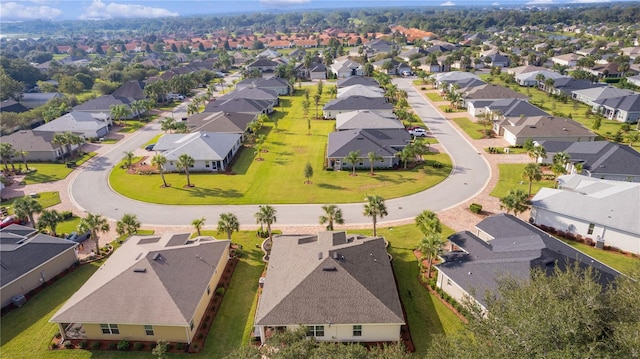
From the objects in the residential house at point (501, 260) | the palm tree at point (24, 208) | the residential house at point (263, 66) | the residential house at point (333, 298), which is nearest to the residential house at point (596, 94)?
the residential house at point (501, 260)

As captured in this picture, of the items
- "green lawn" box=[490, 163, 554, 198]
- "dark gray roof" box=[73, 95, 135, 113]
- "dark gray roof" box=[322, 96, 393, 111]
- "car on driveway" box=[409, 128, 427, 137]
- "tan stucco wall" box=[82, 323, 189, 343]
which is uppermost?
"dark gray roof" box=[322, 96, 393, 111]

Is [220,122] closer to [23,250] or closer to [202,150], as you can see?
[202,150]

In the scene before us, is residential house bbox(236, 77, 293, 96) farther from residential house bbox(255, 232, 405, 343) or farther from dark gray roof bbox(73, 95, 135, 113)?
residential house bbox(255, 232, 405, 343)

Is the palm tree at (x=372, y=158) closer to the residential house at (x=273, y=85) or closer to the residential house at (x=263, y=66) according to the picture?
the residential house at (x=273, y=85)

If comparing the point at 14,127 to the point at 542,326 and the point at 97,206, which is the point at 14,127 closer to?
the point at 97,206

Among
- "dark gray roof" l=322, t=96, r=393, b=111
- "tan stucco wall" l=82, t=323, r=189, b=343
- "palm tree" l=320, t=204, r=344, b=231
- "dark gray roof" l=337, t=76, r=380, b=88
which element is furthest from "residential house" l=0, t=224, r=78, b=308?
"dark gray roof" l=337, t=76, r=380, b=88

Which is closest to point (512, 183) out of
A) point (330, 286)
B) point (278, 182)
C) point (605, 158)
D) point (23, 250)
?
point (605, 158)

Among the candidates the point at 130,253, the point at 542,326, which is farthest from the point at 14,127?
the point at 542,326
